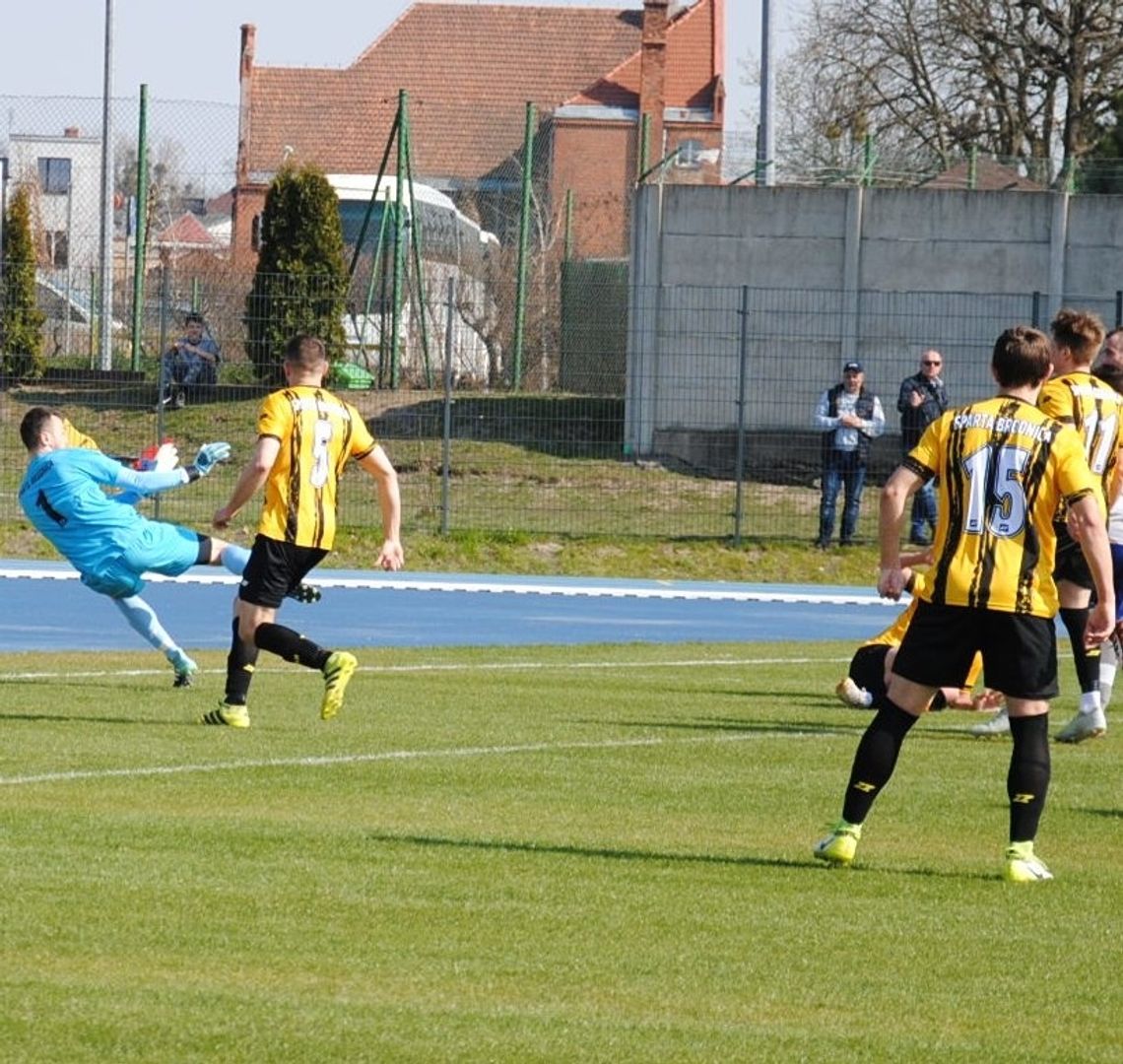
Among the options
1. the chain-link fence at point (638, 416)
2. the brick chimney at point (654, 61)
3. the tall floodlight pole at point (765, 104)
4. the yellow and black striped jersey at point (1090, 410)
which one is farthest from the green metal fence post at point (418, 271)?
the brick chimney at point (654, 61)

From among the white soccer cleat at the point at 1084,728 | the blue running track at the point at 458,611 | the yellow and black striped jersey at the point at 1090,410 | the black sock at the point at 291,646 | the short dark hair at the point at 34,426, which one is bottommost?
the blue running track at the point at 458,611

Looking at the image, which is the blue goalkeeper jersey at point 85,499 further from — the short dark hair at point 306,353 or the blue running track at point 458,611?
the blue running track at point 458,611

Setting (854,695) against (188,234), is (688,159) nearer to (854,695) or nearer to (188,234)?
(854,695)

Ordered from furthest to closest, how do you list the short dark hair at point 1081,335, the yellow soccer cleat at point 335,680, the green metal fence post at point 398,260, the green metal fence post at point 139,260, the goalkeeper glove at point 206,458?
the green metal fence post at point 139,260, the green metal fence post at point 398,260, the goalkeeper glove at point 206,458, the yellow soccer cleat at point 335,680, the short dark hair at point 1081,335

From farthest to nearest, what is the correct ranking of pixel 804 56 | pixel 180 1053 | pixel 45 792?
pixel 804 56 → pixel 45 792 → pixel 180 1053

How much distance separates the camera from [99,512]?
12219 millimetres

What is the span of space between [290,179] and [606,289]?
5399 millimetres

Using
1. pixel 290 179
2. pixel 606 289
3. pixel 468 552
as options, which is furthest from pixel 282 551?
pixel 606 289

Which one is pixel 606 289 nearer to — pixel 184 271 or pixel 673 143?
pixel 184 271

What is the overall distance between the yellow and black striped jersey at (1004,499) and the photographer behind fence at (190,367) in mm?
19504

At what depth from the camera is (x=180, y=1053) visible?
16.0ft

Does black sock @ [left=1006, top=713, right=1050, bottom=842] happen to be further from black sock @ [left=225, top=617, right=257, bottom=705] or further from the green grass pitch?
black sock @ [left=225, top=617, right=257, bottom=705]

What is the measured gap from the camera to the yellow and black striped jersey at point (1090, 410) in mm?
10422

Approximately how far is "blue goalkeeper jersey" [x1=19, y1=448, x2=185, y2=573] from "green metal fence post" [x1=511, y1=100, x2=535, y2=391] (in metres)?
15.8
